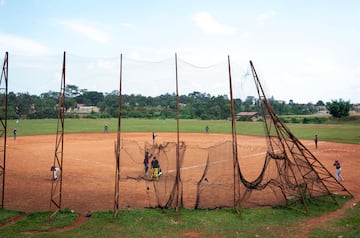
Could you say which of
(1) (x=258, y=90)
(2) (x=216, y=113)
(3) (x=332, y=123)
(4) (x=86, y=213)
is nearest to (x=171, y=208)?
(4) (x=86, y=213)

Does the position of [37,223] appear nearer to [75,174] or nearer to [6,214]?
[6,214]

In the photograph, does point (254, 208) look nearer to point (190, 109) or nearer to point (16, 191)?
point (190, 109)

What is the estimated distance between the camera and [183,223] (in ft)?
38.4

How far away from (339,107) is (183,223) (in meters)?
68.8

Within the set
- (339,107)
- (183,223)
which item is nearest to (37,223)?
(183,223)

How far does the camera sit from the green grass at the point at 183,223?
422 inches

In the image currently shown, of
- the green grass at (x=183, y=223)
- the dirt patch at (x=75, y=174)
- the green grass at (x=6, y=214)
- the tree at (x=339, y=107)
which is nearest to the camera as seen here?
the green grass at (x=183, y=223)

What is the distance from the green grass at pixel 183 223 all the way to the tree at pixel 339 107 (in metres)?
63.8

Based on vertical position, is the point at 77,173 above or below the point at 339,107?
below

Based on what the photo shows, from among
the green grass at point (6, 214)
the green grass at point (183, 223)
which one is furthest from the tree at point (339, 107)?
the green grass at point (6, 214)

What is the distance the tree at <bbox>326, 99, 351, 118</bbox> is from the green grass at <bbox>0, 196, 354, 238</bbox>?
63831 millimetres

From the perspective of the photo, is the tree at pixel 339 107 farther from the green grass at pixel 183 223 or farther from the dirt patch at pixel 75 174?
the green grass at pixel 183 223

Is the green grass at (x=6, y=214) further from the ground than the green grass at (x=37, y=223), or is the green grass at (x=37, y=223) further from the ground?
the green grass at (x=6, y=214)

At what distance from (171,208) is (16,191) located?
28.4 feet
